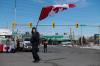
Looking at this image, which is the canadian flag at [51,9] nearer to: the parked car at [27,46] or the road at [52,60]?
the parked car at [27,46]

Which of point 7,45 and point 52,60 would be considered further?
point 7,45

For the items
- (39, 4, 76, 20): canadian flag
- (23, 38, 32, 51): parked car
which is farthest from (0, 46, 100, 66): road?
(23, 38, 32, 51): parked car

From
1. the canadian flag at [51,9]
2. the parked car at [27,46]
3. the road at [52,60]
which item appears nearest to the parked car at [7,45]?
the canadian flag at [51,9]

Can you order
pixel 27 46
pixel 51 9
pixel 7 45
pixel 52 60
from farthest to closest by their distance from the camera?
pixel 27 46 < pixel 51 9 < pixel 7 45 < pixel 52 60

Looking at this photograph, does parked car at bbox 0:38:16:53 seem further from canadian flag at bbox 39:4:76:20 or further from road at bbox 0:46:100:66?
road at bbox 0:46:100:66

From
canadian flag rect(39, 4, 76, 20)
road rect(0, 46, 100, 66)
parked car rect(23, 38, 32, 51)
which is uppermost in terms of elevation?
canadian flag rect(39, 4, 76, 20)

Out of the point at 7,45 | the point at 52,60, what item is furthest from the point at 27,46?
the point at 52,60

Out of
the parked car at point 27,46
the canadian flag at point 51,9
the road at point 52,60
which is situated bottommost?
the road at point 52,60

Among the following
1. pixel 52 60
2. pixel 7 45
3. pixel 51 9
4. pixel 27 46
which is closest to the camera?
pixel 52 60

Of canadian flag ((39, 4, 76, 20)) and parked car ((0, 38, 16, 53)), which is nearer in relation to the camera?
parked car ((0, 38, 16, 53))

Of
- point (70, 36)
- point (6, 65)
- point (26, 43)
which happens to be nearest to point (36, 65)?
point (6, 65)

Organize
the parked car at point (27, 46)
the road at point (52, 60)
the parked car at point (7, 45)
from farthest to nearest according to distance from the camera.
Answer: the parked car at point (27, 46)
the parked car at point (7, 45)
the road at point (52, 60)

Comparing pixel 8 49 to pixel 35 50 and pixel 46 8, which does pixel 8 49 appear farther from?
pixel 35 50

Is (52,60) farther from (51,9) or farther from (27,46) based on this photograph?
(27,46)
